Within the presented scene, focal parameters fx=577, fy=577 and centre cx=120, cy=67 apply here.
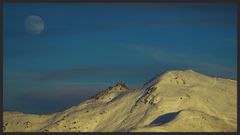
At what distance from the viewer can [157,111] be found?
18.4m

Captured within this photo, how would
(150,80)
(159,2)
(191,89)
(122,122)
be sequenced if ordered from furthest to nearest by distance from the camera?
1. (150,80)
2. (191,89)
3. (122,122)
4. (159,2)

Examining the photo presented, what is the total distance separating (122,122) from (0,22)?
16.2 ft

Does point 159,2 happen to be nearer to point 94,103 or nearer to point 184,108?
point 184,108

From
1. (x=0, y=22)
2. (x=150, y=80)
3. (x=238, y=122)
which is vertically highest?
(x=0, y=22)

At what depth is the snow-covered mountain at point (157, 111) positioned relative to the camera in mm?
17656

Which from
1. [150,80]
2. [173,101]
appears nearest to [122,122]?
[173,101]

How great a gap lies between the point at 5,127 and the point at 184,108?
19.5 feet

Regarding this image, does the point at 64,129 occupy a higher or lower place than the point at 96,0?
lower

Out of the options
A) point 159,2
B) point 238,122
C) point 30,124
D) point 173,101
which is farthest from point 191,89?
point 30,124

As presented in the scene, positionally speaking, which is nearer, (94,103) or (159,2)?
(159,2)

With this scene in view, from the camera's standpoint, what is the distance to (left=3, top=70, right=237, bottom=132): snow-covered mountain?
1766 centimetres

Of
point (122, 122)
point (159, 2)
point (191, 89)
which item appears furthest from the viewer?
point (191, 89)

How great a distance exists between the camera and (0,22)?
1780cm

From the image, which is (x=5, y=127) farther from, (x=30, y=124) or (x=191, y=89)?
(x=191, y=89)
